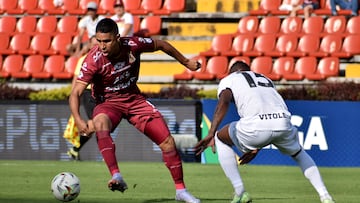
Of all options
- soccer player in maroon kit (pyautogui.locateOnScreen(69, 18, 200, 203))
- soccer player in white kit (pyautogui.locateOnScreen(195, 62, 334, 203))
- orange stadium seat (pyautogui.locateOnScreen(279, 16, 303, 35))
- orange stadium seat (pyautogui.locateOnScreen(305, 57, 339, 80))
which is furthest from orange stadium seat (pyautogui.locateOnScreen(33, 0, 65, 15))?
soccer player in white kit (pyautogui.locateOnScreen(195, 62, 334, 203))

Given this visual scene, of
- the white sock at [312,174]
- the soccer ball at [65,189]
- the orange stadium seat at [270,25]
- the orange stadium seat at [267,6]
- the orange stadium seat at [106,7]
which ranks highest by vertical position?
the white sock at [312,174]

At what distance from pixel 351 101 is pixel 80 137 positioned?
4.98 meters

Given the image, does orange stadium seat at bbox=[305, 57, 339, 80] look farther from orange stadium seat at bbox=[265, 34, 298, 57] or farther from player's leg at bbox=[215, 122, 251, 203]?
player's leg at bbox=[215, 122, 251, 203]

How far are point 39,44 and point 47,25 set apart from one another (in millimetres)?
929

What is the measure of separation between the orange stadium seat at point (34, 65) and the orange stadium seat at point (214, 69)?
161 inches

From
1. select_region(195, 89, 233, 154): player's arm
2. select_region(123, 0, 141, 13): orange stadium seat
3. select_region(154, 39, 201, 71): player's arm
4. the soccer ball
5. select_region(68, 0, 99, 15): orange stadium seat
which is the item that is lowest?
select_region(68, 0, 99, 15): orange stadium seat

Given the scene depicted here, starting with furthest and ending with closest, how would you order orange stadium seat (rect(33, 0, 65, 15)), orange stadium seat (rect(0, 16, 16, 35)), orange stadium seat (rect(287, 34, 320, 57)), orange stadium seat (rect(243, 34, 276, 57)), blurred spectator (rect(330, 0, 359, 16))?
orange stadium seat (rect(33, 0, 65, 15))
orange stadium seat (rect(0, 16, 16, 35))
blurred spectator (rect(330, 0, 359, 16))
orange stadium seat (rect(243, 34, 276, 57))
orange stadium seat (rect(287, 34, 320, 57))

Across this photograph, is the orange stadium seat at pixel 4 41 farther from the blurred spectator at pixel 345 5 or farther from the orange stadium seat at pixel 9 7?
the blurred spectator at pixel 345 5

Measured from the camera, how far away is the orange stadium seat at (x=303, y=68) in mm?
22750

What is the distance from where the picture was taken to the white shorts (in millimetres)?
10336

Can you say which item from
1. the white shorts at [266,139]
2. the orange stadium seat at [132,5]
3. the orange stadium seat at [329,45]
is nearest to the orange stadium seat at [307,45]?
the orange stadium seat at [329,45]

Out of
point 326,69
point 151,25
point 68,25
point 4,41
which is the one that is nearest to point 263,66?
point 326,69

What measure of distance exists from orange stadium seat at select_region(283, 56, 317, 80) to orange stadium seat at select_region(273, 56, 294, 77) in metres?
0.13

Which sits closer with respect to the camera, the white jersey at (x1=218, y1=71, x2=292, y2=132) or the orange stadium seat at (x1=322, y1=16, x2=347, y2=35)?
the white jersey at (x1=218, y1=71, x2=292, y2=132)
